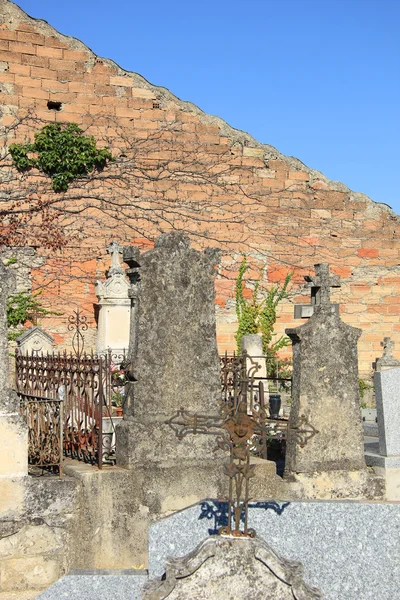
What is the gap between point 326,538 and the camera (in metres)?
4.84

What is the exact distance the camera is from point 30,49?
50.6 ft

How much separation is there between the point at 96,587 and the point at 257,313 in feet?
40.4

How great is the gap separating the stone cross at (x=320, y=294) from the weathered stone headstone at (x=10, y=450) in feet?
8.51

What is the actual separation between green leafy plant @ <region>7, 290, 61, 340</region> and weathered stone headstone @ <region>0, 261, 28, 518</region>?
9.00 meters

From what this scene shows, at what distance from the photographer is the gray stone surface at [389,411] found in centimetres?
714

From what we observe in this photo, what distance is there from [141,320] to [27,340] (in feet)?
20.2

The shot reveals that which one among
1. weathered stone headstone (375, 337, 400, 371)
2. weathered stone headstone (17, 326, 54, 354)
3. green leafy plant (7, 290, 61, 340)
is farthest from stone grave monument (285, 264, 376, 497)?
green leafy plant (7, 290, 61, 340)

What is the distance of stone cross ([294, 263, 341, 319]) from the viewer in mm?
7109

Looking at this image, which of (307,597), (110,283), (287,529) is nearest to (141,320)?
(287,529)

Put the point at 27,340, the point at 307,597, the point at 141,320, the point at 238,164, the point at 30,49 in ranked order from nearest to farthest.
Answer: the point at 307,597 → the point at 141,320 → the point at 27,340 → the point at 30,49 → the point at 238,164

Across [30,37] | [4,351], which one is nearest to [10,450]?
[4,351]

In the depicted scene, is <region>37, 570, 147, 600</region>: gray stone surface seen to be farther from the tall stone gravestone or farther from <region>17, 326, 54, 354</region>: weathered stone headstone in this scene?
<region>17, 326, 54, 354</region>: weathered stone headstone

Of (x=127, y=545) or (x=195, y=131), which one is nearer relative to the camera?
(x=127, y=545)

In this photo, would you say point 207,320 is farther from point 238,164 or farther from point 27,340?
point 238,164
